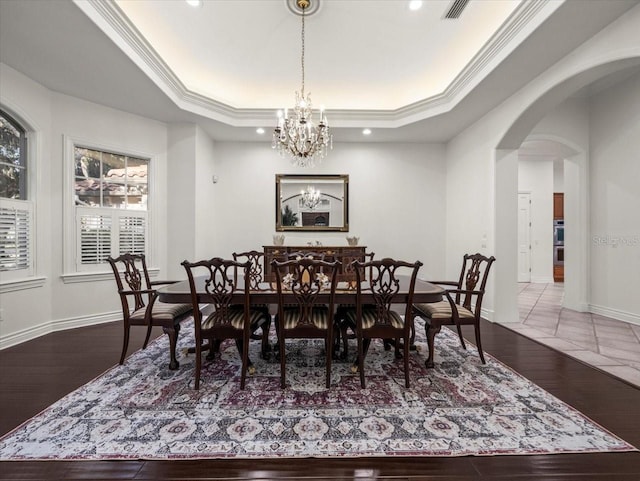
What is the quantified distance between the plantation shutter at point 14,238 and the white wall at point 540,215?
9.81 m

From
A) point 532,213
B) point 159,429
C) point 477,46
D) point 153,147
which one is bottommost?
point 159,429

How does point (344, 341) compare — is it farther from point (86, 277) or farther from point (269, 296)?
point (86, 277)

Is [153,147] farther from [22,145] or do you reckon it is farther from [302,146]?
[302,146]

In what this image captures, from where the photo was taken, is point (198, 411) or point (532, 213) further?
point (532, 213)

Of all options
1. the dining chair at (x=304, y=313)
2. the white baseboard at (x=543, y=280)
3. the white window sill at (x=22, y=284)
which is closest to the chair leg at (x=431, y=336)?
the dining chair at (x=304, y=313)

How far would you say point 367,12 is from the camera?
3.03 meters

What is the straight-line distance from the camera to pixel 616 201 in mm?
4133

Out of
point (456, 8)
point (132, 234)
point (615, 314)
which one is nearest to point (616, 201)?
point (615, 314)

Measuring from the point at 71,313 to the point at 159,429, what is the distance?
9.92 feet

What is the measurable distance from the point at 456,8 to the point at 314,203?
3340 mm

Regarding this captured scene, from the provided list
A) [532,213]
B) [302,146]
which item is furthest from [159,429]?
[532,213]

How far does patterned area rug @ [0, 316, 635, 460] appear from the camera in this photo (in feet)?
5.24

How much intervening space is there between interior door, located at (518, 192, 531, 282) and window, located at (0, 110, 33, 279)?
9.71m

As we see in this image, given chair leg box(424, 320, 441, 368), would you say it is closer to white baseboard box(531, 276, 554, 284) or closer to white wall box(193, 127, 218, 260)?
white wall box(193, 127, 218, 260)
